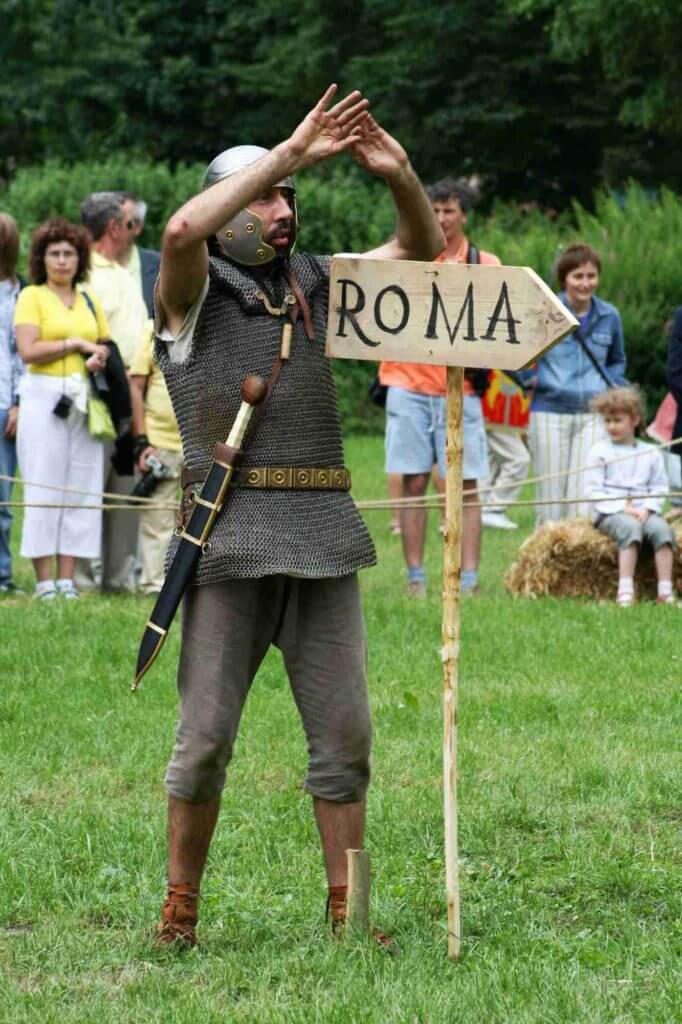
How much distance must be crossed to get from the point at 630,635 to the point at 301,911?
4387 millimetres

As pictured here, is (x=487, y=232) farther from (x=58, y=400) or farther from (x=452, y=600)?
(x=452, y=600)

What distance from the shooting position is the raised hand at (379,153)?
4.69 metres

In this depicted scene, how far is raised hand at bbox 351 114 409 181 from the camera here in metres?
4.69

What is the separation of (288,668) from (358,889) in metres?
0.62

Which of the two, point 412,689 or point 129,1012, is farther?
point 412,689

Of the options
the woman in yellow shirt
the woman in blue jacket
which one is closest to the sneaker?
the woman in yellow shirt

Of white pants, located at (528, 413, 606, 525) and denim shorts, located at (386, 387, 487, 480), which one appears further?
white pants, located at (528, 413, 606, 525)

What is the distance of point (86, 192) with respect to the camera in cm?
2369

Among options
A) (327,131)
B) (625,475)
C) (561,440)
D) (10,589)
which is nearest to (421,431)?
(625,475)

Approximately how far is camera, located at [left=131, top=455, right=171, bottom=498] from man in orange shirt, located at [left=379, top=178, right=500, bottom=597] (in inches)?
53.5

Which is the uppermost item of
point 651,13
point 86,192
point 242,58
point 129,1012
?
point 242,58

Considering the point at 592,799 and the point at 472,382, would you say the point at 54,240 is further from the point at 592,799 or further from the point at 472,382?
the point at 592,799

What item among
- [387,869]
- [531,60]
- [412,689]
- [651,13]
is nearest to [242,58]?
[531,60]

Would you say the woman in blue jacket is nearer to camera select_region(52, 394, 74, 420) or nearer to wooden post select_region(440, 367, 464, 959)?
camera select_region(52, 394, 74, 420)
